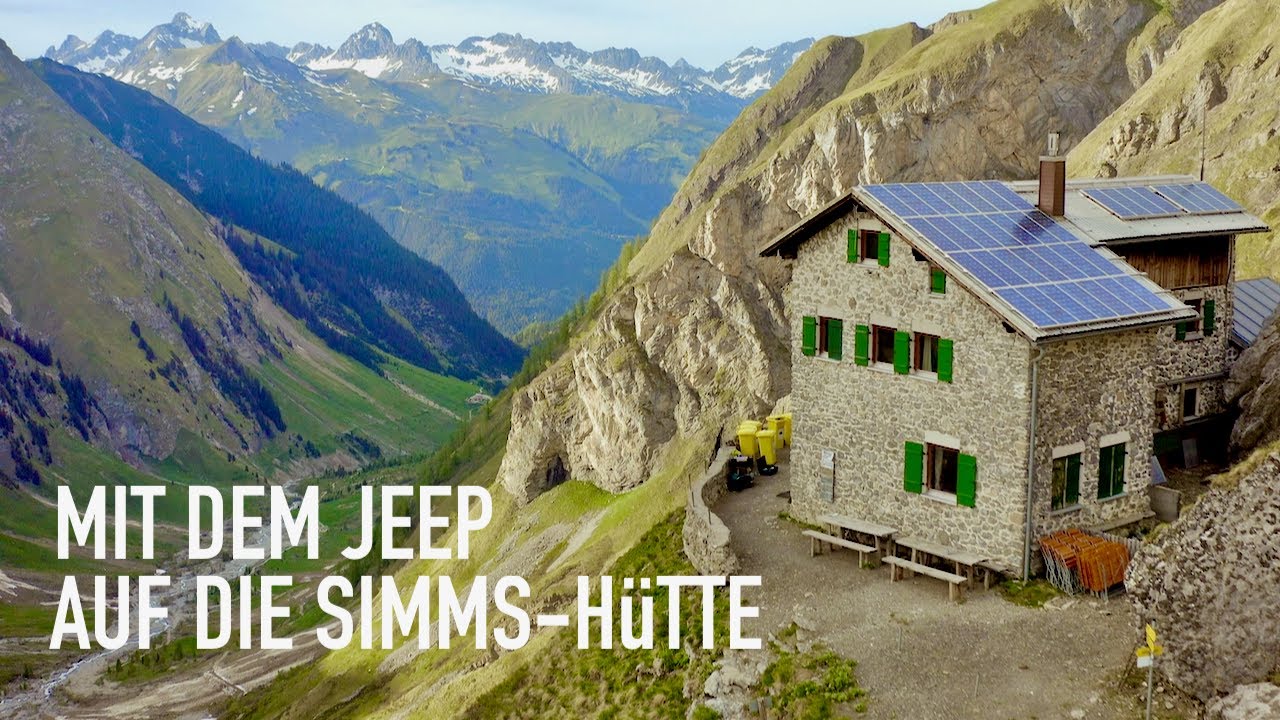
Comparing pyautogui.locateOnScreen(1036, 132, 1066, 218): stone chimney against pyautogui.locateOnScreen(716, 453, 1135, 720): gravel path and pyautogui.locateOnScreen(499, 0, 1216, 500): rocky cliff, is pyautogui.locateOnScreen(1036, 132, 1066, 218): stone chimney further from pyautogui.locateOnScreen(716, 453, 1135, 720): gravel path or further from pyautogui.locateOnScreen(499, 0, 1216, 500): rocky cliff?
pyautogui.locateOnScreen(499, 0, 1216, 500): rocky cliff

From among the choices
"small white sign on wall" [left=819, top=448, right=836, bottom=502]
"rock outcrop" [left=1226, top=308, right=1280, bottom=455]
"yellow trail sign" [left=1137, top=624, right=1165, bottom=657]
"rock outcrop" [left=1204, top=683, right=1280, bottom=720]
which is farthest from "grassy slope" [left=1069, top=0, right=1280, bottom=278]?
"rock outcrop" [left=1204, top=683, right=1280, bottom=720]

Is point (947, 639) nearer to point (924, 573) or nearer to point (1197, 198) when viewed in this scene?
point (924, 573)

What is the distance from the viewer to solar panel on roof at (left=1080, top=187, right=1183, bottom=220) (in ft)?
175

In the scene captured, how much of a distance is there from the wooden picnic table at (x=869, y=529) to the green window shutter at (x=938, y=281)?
861cm

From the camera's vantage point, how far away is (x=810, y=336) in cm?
5162

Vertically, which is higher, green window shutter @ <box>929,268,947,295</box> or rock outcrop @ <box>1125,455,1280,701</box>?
green window shutter @ <box>929,268,947,295</box>

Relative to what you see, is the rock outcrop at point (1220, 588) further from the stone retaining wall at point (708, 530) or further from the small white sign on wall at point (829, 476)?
the stone retaining wall at point (708, 530)

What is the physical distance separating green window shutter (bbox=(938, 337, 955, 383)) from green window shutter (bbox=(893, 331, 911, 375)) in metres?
1.44

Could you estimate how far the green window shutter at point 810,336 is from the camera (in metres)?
51.5

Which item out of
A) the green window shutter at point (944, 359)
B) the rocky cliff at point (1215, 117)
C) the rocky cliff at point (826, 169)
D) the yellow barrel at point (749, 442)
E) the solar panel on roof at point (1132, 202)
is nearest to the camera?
the green window shutter at point (944, 359)

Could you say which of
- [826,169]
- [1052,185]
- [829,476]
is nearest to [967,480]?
[829,476]

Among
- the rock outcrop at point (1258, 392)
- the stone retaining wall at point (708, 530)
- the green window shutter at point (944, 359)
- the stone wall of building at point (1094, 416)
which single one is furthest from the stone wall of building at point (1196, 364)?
the stone retaining wall at point (708, 530)

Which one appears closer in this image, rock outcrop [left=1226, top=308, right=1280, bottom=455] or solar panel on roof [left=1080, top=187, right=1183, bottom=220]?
rock outcrop [left=1226, top=308, right=1280, bottom=455]

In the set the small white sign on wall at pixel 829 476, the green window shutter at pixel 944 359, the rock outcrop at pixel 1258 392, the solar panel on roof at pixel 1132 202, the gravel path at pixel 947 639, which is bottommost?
the gravel path at pixel 947 639
